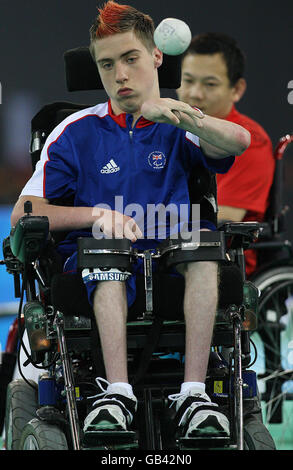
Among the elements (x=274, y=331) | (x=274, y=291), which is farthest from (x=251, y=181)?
(x=274, y=331)

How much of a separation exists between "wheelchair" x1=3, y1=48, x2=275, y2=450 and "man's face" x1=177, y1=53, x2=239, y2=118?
1.73 meters

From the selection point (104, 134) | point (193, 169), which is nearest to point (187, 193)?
point (193, 169)

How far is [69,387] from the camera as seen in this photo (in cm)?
237

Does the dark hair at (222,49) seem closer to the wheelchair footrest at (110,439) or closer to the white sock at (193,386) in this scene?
the white sock at (193,386)

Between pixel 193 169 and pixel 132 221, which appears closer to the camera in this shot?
pixel 132 221

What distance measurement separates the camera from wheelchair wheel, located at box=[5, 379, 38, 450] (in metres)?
2.74

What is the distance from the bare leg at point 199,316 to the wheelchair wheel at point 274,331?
1722 millimetres

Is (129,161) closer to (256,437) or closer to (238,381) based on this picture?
(238,381)

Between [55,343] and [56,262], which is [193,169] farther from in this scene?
[55,343]

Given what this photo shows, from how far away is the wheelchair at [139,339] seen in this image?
2.40m

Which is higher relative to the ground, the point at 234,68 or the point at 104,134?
the point at 234,68

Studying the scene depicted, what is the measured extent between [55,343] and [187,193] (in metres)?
0.58

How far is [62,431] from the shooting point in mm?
2465

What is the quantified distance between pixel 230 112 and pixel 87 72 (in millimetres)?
1559
